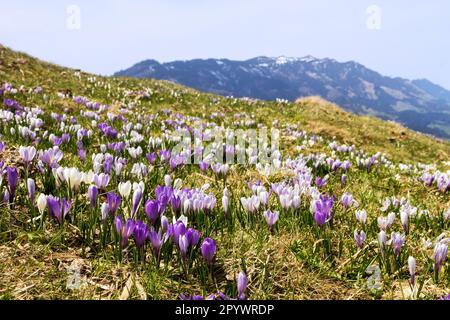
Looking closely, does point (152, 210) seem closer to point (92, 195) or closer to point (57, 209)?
point (92, 195)

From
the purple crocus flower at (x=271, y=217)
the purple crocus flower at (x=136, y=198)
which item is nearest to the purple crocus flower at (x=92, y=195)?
the purple crocus flower at (x=136, y=198)

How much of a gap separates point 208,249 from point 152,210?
70cm

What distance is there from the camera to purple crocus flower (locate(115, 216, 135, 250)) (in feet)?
10.1

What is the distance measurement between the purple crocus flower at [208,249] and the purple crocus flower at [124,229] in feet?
1.90

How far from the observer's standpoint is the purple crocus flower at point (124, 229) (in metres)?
3.06

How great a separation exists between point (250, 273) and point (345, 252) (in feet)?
3.65

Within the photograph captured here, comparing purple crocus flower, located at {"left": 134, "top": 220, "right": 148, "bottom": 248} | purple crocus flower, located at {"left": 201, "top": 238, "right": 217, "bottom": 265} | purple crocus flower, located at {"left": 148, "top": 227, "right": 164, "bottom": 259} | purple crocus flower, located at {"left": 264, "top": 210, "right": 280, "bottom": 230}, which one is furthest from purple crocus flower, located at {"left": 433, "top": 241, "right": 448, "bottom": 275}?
purple crocus flower, located at {"left": 134, "top": 220, "right": 148, "bottom": 248}

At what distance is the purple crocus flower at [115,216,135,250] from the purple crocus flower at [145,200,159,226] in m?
0.29

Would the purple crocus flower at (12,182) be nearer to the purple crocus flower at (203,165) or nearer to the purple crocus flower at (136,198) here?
the purple crocus flower at (136,198)

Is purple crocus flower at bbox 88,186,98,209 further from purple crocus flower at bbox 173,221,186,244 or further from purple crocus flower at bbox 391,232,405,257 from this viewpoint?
purple crocus flower at bbox 391,232,405,257

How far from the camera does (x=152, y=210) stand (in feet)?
11.1
